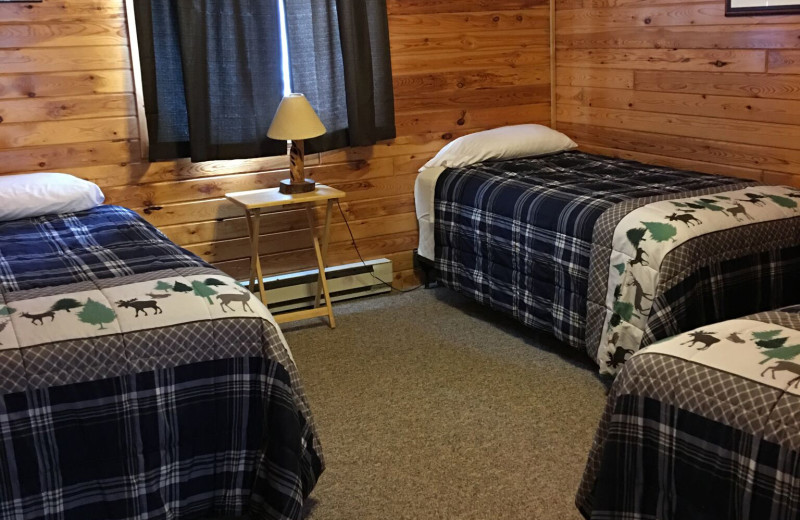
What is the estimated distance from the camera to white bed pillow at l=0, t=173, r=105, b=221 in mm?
3012

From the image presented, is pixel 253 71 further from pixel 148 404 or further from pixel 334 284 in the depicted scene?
pixel 148 404

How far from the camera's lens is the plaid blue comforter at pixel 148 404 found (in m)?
1.89

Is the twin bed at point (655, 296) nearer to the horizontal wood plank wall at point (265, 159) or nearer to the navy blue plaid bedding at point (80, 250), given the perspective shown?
the horizontal wood plank wall at point (265, 159)

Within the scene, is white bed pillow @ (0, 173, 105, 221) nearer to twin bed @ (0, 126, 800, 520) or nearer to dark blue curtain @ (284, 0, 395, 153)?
twin bed @ (0, 126, 800, 520)

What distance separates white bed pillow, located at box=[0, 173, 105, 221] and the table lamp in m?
0.75

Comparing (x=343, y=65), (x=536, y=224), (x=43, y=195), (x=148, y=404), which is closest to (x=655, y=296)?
(x=536, y=224)

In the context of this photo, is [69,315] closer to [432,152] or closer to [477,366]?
[477,366]

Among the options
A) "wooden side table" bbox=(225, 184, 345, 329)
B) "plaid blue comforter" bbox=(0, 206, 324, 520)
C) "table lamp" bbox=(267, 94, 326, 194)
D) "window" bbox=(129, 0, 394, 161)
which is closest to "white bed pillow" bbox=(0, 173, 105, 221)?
"window" bbox=(129, 0, 394, 161)

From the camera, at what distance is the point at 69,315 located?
1.99 m

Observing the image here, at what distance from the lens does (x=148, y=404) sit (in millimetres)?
1978

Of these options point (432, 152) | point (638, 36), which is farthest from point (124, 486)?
point (638, 36)

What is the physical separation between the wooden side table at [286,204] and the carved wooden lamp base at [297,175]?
3 centimetres

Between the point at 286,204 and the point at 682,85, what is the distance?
177cm

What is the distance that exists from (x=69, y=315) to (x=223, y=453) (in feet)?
1.61
